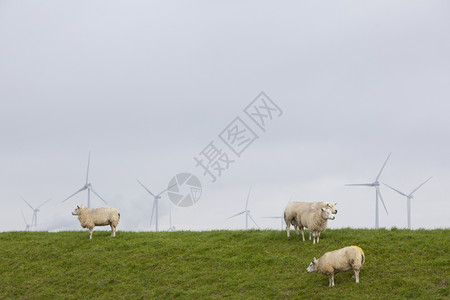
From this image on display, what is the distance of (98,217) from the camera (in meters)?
26.8

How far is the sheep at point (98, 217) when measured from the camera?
26812 mm

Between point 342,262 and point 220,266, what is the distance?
Result: 554 cm

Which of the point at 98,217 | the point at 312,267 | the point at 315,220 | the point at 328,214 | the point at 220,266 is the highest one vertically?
the point at 98,217

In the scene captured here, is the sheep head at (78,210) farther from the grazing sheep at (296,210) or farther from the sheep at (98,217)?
the grazing sheep at (296,210)

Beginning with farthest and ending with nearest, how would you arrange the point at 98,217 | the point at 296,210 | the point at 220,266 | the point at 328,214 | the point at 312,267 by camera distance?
the point at 98,217
the point at 296,210
the point at 220,266
the point at 328,214
the point at 312,267

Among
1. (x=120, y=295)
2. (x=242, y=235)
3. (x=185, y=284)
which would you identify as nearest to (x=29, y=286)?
(x=120, y=295)

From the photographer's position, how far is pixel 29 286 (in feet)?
72.9

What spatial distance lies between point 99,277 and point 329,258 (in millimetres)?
9643

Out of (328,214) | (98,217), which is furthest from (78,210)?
(328,214)

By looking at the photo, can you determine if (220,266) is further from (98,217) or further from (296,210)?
(98,217)

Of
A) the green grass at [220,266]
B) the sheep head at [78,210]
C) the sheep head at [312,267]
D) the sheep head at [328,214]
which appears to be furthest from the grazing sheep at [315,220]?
the sheep head at [78,210]

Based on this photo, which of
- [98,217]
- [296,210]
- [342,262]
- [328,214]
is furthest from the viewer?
[98,217]

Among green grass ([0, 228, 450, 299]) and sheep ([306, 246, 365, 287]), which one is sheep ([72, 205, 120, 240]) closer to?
green grass ([0, 228, 450, 299])

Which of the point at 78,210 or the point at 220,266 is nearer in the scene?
the point at 220,266
